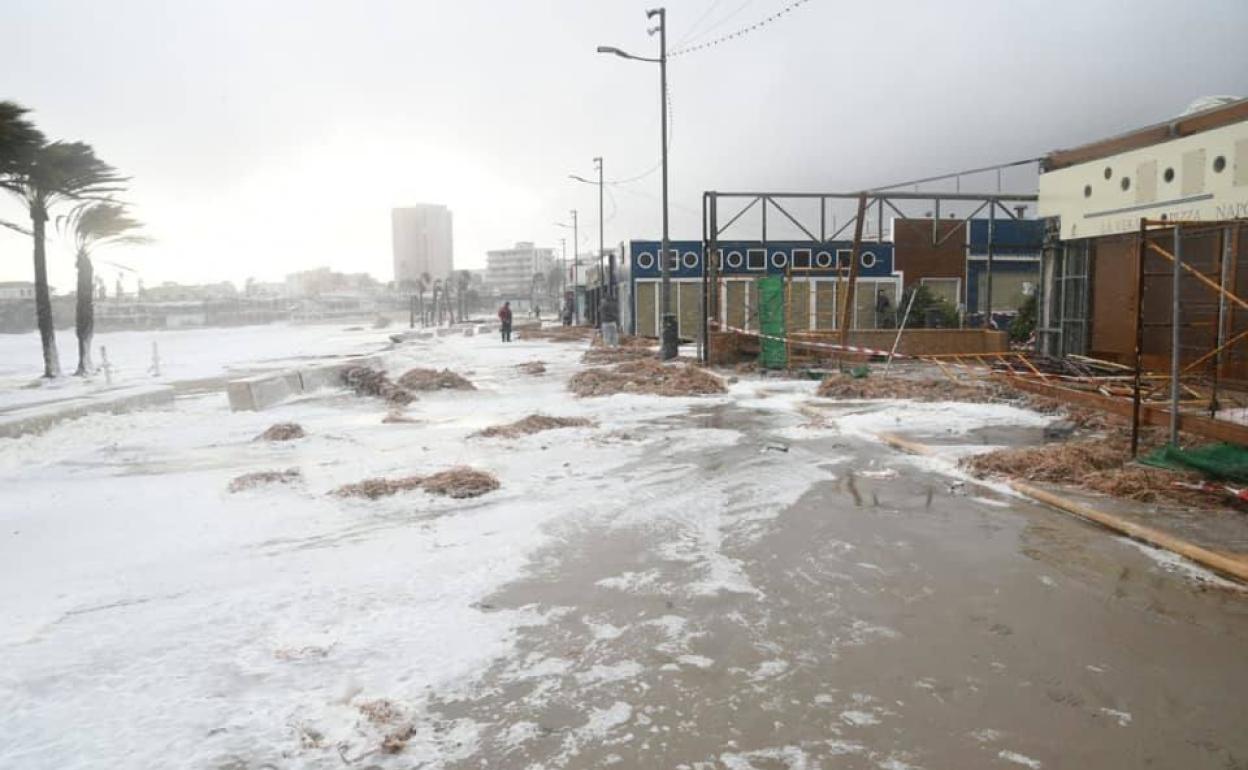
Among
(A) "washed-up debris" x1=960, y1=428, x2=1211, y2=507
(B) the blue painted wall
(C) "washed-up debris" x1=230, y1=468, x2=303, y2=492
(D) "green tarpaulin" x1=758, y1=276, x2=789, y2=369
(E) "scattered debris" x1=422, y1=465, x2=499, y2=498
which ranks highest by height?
(B) the blue painted wall

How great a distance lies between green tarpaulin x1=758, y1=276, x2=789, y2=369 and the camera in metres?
20.2

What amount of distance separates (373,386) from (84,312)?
502 inches

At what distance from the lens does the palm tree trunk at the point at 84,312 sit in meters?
23.9

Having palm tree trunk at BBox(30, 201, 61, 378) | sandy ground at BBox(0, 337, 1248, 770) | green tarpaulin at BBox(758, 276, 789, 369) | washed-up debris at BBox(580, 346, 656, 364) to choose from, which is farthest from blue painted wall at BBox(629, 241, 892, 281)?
sandy ground at BBox(0, 337, 1248, 770)

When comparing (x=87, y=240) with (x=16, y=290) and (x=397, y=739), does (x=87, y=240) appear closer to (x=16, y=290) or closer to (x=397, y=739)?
(x=397, y=739)

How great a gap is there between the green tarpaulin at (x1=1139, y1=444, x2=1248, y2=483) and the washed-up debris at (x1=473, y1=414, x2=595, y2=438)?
7.34m

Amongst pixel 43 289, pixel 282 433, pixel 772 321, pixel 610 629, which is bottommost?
pixel 610 629

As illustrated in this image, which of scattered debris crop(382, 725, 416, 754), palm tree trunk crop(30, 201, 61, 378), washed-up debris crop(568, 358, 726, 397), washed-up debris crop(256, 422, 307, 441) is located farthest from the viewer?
palm tree trunk crop(30, 201, 61, 378)

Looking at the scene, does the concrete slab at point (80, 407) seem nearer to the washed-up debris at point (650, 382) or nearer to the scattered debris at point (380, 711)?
the washed-up debris at point (650, 382)

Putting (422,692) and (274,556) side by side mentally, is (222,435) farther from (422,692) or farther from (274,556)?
(422,692)

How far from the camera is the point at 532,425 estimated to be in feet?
39.0

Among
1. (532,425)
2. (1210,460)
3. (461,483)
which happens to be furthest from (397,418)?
(1210,460)

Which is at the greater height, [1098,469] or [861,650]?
[1098,469]

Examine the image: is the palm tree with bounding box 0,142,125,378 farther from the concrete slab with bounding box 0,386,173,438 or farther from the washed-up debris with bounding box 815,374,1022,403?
the washed-up debris with bounding box 815,374,1022,403
